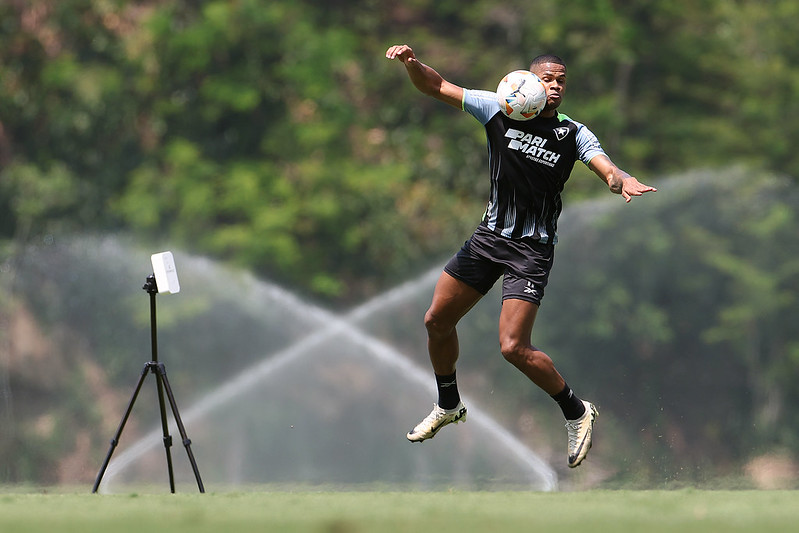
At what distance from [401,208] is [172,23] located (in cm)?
524

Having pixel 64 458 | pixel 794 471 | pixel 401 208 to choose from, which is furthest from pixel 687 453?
pixel 64 458

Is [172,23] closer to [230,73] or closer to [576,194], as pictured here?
[230,73]

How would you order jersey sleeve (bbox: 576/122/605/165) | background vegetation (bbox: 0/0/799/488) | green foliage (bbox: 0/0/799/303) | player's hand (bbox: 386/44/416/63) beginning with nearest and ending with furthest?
player's hand (bbox: 386/44/416/63)
jersey sleeve (bbox: 576/122/605/165)
background vegetation (bbox: 0/0/799/488)
green foliage (bbox: 0/0/799/303)

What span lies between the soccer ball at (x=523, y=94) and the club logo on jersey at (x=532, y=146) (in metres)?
0.13

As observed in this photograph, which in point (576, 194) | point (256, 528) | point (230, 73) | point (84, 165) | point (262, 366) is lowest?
point (256, 528)

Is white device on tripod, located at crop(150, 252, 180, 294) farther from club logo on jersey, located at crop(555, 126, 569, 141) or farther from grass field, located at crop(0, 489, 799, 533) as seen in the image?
club logo on jersey, located at crop(555, 126, 569, 141)

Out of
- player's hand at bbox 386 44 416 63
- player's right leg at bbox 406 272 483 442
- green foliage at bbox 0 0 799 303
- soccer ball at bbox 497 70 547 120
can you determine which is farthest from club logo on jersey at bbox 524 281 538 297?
green foliage at bbox 0 0 799 303

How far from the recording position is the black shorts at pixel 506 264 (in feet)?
24.0

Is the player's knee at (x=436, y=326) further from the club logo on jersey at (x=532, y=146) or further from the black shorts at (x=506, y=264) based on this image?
the club logo on jersey at (x=532, y=146)

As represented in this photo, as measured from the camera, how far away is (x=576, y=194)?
68.1ft

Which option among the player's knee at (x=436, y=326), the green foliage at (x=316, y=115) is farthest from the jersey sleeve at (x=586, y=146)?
the green foliage at (x=316, y=115)

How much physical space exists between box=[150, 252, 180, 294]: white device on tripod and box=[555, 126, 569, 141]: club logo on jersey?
2275mm

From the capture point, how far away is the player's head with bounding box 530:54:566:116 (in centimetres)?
728

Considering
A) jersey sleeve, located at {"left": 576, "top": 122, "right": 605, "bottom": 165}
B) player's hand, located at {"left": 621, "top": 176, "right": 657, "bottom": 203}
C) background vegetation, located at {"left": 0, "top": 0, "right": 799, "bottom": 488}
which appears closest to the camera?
player's hand, located at {"left": 621, "top": 176, "right": 657, "bottom": 203}
